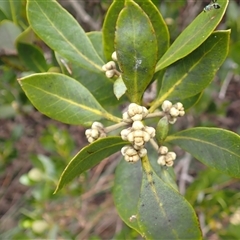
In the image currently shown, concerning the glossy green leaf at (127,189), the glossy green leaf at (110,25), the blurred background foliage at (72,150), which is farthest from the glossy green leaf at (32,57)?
the glossy green leaf at (127,189)

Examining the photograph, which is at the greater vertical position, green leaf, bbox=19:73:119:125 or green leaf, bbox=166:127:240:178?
green leaf, bbox=19:73:119:125

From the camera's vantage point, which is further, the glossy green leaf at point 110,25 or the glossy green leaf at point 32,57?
the glossy green leaf at point 32,57

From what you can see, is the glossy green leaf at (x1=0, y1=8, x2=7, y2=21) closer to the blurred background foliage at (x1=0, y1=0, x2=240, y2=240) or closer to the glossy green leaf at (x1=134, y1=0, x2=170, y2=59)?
the blurred background foliage at (x1=0, y1=0, x2=240, y2=240)

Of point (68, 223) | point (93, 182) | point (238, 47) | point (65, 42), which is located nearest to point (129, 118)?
point (65, 42)

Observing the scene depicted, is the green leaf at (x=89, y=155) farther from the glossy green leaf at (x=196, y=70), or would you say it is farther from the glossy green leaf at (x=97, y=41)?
the glossy green leaf at (x=97, y=41)

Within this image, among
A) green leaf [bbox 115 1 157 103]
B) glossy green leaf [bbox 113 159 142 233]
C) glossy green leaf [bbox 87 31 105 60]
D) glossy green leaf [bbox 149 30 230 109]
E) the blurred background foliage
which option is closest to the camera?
green leaf [bbox 115 1 157 103]

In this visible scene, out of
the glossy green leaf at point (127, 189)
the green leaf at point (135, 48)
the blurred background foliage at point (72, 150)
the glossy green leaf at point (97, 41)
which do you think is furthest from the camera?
the blurred background foliage at point (72, 150)

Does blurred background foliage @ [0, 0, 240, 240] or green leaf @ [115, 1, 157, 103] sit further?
blurred background foliage @ [0, 0, 240, 240]

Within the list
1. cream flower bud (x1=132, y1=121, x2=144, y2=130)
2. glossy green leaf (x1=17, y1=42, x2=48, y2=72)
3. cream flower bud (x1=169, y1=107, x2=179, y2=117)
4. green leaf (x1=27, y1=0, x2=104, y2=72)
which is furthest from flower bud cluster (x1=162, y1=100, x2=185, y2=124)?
glossy green leaf (x1=17, y1=42, x2=48, y2=72)
